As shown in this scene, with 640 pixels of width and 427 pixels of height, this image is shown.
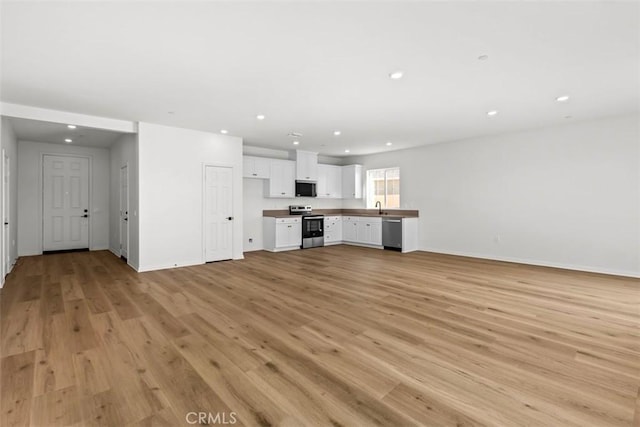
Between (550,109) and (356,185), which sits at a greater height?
(550,109)

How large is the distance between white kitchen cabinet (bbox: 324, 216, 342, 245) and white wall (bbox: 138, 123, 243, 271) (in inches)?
135

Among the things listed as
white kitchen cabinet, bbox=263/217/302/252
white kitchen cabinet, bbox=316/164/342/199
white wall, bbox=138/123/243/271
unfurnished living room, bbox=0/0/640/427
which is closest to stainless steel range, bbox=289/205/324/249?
white kitchen cabinet, bbox=263/217/302/252

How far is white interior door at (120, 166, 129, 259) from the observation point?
6.07 m

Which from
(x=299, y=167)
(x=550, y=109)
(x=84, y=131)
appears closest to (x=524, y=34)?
(x=550, y=109)

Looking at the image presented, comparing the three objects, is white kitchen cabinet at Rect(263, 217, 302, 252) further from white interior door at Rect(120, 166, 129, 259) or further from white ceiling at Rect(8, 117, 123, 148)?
white ceiling at Rect(8, 117, 123, 148)

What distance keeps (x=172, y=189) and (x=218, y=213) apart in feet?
3.30

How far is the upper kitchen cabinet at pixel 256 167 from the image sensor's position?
7121 mm

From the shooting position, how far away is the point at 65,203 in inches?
286

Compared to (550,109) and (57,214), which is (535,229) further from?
(57,214)

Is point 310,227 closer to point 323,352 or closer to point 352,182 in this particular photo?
point 352,182

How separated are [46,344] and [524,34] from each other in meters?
4.85

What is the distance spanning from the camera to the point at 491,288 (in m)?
4.21

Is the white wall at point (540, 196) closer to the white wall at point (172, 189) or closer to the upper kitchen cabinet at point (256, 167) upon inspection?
the upper kitchen cabinet at point (256, 167)

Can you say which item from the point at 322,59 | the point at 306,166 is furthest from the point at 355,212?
the point at 322,59
